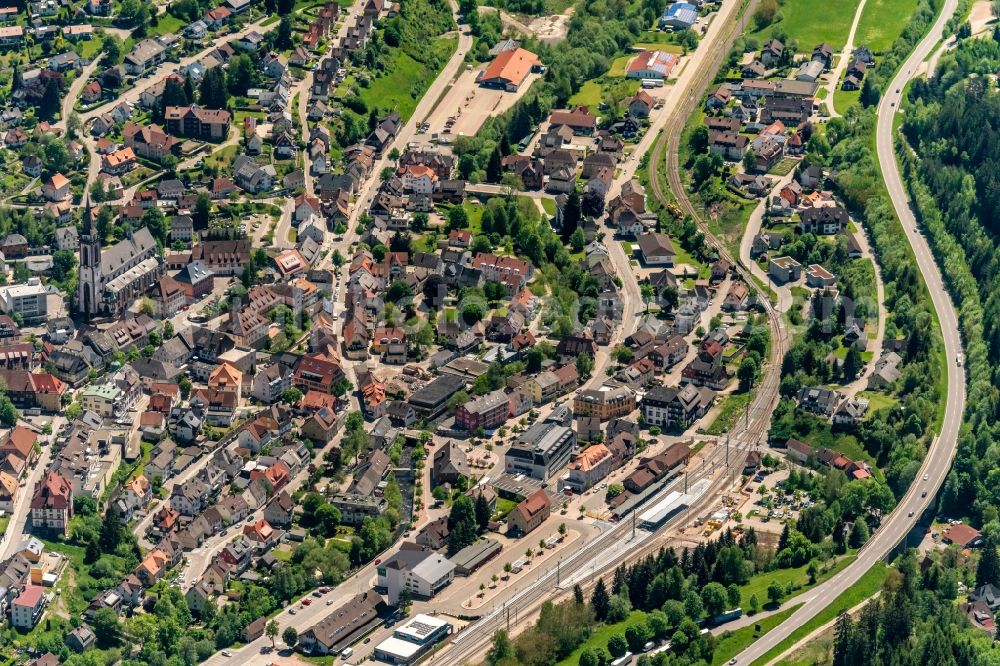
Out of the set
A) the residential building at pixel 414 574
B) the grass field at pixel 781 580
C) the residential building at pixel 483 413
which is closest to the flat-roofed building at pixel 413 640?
the residential building at pixel 414 574

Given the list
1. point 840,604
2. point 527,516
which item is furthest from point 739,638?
point 527,516

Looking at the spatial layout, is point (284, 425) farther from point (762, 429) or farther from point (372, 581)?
point (762, 429)

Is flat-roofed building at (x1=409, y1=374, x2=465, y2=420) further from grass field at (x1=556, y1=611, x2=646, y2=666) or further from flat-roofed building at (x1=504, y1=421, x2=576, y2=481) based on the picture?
grass field at (x1=556, y1=611, x2=646, y2=666)

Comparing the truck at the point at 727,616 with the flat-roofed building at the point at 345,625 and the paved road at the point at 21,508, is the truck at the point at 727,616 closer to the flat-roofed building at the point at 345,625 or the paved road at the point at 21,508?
the flat-roofed building at the point at 345,625

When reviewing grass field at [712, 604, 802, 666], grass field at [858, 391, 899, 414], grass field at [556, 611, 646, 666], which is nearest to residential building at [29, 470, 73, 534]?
grass field at [556, 611, 646, 666]

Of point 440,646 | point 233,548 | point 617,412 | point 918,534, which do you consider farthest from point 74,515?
point 918,534
